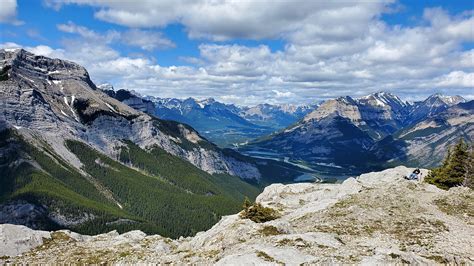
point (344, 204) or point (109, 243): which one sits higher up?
point (344, 204)

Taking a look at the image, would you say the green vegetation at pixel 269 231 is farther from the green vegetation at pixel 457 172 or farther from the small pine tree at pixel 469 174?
the small pine tree at pixel 469 174

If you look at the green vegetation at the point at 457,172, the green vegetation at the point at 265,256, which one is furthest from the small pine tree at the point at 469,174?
the green vegetation at the point at 265,256

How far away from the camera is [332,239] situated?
139 ft

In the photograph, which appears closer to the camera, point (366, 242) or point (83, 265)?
point (366, 242)

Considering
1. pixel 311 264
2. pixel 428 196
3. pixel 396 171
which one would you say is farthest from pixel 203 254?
pixel 396 171

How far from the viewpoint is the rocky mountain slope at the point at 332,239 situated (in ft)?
120

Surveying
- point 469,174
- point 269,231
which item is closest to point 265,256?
point 269,231

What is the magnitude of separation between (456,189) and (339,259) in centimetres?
4759

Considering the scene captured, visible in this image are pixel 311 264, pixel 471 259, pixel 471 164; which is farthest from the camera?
pixel 471 164

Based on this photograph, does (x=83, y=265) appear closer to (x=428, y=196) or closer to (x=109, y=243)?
(x=109, y=243)

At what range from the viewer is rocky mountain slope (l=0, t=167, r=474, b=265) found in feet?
120

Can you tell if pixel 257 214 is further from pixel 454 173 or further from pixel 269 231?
pixel 454 173

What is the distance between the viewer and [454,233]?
47.4 meters

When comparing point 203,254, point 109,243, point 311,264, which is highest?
point 311,264
